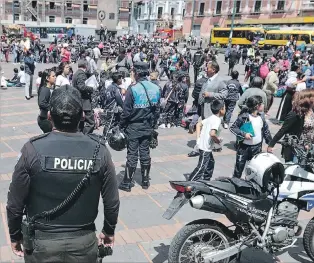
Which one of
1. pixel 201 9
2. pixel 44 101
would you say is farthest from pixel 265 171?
pixel 201 9

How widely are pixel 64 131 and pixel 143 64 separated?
296 cm

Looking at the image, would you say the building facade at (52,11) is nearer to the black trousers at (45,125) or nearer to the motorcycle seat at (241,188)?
the black trousers at (45,125)

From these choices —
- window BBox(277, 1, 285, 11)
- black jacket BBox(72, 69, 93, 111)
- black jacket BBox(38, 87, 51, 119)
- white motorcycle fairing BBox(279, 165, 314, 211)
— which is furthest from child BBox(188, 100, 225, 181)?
window BBox(277, 1, 285, 11)

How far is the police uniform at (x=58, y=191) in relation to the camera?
2.20 metres

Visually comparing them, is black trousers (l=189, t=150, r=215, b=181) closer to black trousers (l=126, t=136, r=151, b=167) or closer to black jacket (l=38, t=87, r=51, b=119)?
black trousers (l=126, t=136, r=151, b=167)

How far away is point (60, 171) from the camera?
2.20 metres

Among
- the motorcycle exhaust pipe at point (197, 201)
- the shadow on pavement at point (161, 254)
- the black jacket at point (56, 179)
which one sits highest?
the black jacket at point (56, 179)

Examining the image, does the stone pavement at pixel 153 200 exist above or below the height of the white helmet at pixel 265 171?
below

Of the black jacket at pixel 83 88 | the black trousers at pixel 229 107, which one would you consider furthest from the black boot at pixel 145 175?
the black trousers at pixel 229 107

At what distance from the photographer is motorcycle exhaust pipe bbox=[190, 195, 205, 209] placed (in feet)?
10.7

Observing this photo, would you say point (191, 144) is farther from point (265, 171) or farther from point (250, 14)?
point (250, 14)

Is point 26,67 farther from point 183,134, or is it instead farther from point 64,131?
point 64,131

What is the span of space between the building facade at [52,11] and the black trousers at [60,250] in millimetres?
68654

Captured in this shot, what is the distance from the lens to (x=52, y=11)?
229 ft
